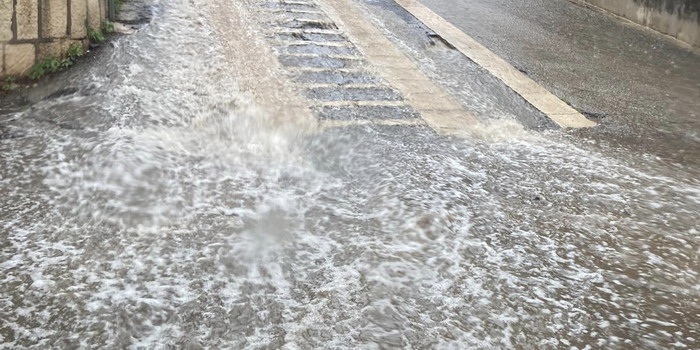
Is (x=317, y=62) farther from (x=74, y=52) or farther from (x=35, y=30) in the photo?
(x=35, y=30)

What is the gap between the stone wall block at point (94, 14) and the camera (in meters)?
5.88

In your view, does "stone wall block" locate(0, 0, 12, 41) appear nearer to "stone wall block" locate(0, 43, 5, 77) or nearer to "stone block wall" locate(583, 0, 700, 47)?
"stone wall block" locate(0, 43, 5, 77)

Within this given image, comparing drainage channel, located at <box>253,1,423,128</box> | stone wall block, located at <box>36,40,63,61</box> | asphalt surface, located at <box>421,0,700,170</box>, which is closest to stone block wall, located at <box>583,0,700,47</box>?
asphalt surface, located at <box>421,0,700,170</box>

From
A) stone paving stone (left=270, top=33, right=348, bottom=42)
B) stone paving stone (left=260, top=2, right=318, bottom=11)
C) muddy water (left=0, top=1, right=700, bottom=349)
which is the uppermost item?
stone paving stone (left=260, top=2, right=318, bottom=11)

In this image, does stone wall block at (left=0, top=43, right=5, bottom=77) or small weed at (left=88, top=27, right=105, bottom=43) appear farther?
small weed at (left=88, top=27, right=105, bottom=43)

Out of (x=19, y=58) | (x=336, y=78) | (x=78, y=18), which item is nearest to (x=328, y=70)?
(x=336, y=78)

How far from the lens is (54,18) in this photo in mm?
5406

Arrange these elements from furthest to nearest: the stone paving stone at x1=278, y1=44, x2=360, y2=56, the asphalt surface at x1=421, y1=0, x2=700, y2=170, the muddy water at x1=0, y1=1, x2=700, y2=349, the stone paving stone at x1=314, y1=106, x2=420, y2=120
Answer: the stone paving stone at x1=278, y1=44, x2=360, y2=56 < the asphalt surface at x1=421, y1=0, x2=700, y2=170 < the stone paving stone at x1=314, y1=106, x2=420, y2=120 < the muddy water at x1=0, y1=1, x2=700, y2=349

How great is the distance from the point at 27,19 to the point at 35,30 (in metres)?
0.11

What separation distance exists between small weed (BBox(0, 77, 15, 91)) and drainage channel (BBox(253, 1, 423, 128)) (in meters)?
2.31

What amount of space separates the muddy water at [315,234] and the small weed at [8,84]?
0.40 metres

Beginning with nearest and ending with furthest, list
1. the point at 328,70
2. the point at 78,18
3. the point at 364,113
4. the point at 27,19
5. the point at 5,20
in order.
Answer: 1. the point at 5,20
2. the point at 27,19
3. the point at 364,113
4. the point at 78,18
5. the point at 328,70

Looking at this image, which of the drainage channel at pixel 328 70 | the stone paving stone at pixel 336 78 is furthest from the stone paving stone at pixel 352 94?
the stone paving stone at pixel 336 78

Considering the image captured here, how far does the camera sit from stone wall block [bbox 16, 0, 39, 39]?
518 cm
